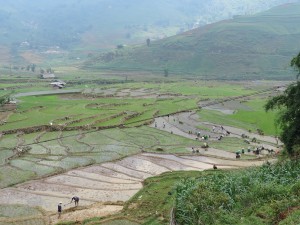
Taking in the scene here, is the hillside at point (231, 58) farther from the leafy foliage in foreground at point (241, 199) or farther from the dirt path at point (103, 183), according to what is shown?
the leafy foliage in foreground at point (241, 199)

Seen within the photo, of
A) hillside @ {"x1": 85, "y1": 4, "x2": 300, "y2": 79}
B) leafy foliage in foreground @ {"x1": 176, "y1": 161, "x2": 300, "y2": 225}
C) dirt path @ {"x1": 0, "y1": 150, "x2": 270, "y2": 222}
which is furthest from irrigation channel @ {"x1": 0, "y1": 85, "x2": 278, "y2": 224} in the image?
hillside @ {"x1": 85, "y1": 4, "x2": 300, "y2": 79}

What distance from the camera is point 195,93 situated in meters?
105

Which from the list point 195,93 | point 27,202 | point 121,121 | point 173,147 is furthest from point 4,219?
point 195,93

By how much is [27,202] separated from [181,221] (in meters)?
17.0

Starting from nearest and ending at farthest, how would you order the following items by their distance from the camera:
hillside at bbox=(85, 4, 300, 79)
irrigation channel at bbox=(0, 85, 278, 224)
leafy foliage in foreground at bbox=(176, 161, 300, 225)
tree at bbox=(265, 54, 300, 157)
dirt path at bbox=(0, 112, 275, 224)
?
leafy foliage in foreground at bbox=(176, 161, 300, 225)
tree at bbox=(265, 54, 300, 157)
dirt path at bbox=(0, 112, 275, 224)
irrigation channel at bbox=(0, 85, 278, 224)
hillside at bbox=(85, 4, 300, 79)

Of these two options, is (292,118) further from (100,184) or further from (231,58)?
(231,58)

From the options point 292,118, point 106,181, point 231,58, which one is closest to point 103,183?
point 106,181

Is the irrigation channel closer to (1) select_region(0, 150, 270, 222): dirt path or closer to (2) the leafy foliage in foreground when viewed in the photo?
(1) select_region(0, 150, 270, 222): dirt path

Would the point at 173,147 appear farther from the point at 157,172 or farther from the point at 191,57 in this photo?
the point at 191,57

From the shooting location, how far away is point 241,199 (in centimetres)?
2067

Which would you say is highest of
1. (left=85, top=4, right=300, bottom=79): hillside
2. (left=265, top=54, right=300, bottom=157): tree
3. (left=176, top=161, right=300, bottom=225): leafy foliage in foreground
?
(left=85, top=4, right=300, bottom=79): hillside

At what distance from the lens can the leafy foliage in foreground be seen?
706 inches

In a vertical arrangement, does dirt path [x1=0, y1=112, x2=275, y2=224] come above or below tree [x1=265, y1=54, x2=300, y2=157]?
below

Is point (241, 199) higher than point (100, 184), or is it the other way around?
point (241, 199)
